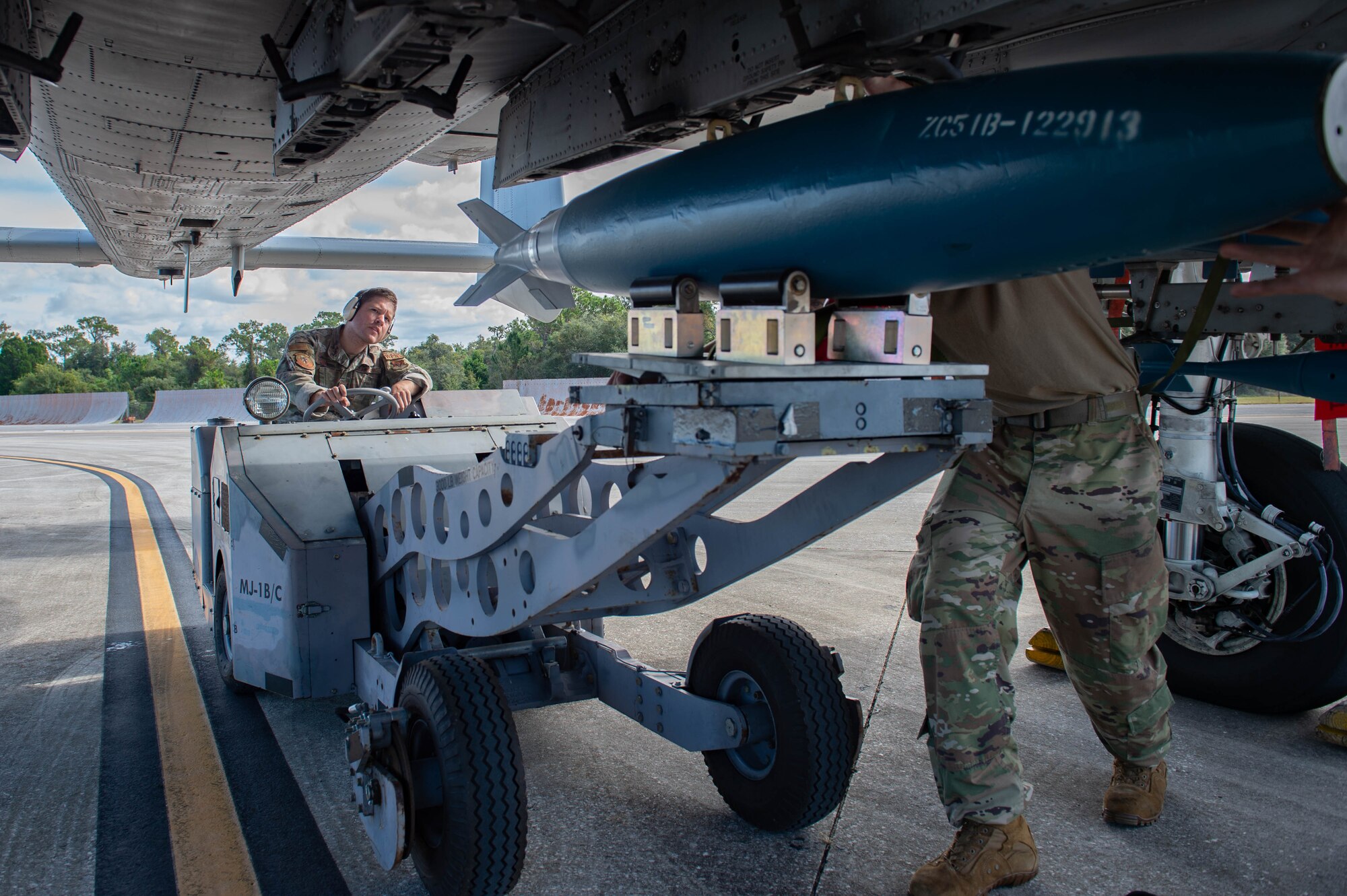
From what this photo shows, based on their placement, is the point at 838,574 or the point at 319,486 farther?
the point at 838,574

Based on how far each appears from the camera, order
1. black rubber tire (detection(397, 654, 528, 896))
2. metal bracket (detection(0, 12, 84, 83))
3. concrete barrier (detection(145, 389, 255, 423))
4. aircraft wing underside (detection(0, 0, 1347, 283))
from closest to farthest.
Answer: black rubber tire (detection(397, 654, 528, 896)) < aircraft wing underside (detection(0, 0, 1347, 283)) < metal bracket (detection(0, 12, 84, 83)) < concrete barrier (detection(145, 389, 255, 423))

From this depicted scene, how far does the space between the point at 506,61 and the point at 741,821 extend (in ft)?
9.72

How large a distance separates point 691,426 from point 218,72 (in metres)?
3.76

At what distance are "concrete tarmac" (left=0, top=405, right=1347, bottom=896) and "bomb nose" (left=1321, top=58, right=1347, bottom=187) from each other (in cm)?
186

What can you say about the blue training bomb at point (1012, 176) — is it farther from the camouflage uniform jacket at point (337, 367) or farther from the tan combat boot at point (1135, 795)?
the camouflage uniform jacket at point (337, 367)

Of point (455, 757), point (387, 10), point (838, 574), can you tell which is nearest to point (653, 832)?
point (455, 757)

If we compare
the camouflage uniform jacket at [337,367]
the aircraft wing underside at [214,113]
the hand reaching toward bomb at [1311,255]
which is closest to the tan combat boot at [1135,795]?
the hand reaching toward bomb at [1311,255]

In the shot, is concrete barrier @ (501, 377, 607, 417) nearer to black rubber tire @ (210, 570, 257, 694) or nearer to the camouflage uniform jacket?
the camouflage uniform jacket

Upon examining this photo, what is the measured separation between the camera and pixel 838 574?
6.42m

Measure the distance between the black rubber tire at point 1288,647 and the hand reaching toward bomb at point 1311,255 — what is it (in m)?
2.32

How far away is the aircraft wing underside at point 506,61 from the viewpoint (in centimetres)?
246

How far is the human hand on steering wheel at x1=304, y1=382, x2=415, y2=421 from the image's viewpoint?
4590 millimetres

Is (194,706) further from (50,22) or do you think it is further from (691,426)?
(691,426)

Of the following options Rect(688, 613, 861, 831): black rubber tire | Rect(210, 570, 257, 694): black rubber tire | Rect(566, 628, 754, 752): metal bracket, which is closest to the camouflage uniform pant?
Rect(688, 613, 861, 831): black rubber tire
